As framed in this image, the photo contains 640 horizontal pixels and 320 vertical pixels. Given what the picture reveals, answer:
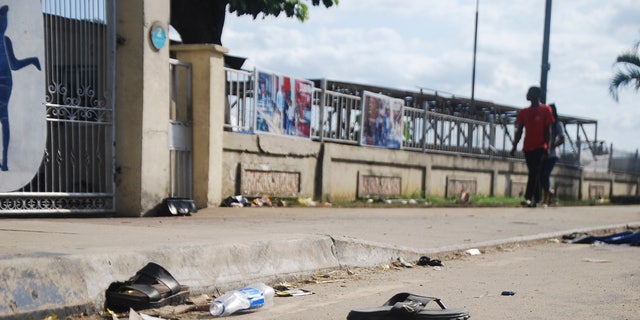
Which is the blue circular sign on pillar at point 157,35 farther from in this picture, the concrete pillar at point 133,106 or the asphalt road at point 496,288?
the asphalt road at point 496,288

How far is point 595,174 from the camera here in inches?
1060

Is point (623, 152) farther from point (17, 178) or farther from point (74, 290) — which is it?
point (74, 290)

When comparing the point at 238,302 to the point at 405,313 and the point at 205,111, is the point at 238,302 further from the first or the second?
the point at 205,111

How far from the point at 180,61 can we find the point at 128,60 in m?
1.60

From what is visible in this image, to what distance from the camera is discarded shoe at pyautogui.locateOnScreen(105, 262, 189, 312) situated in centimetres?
389

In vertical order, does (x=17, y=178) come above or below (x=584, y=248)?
above

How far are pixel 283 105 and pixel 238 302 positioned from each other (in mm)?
8216

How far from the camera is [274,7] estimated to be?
16.0m

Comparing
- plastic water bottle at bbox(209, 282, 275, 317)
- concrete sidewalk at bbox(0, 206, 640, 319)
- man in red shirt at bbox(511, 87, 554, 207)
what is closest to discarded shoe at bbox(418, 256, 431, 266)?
concrete sidewalk at bbox(0, 206, 640, 319)

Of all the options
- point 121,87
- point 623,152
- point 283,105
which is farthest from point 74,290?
point 623,152

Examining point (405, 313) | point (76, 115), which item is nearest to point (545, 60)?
point (76, 115)

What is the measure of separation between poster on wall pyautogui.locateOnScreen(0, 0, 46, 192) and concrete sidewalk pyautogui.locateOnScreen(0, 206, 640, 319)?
0.58 m

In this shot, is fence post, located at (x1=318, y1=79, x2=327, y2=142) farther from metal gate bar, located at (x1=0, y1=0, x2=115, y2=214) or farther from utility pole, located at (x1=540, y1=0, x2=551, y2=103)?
utility pole, located at (x1=540, y1=0, x2=551, y2=103)

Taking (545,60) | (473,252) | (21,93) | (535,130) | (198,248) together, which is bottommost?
(473,252)
